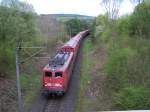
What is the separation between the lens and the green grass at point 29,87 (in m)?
27.3

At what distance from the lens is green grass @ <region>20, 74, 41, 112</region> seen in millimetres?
27341

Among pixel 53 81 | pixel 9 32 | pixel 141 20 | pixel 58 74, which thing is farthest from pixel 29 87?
pixel 141 20

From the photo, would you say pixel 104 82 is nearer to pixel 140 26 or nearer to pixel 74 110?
pixel 74 110

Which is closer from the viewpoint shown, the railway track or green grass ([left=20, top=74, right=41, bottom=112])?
the railway track

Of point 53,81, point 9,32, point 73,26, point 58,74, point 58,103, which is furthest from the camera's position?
point 73,26

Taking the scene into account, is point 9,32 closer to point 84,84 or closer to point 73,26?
point 84,84

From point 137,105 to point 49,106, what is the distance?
7375 mm

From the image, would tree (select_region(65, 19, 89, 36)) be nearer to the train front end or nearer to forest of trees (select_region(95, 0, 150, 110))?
forest of trees (select_region(95, 0, 150, 110))

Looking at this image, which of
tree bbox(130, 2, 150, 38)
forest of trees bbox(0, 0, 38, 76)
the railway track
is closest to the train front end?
the railway track

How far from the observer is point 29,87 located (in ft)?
102

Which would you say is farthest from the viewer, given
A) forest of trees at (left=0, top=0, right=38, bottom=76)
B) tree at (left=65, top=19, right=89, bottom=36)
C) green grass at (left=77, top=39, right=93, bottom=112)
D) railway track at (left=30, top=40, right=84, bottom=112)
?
tree at (left=65, top=19, right=89, bottom=36)

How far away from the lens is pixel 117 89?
→ 87.5 ft

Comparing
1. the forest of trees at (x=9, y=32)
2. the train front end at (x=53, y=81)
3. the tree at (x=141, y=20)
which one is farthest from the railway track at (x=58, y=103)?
the tree at (x=141, y=20)

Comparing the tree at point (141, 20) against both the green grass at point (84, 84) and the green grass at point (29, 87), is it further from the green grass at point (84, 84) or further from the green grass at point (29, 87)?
the green grass at point (29, 87)
